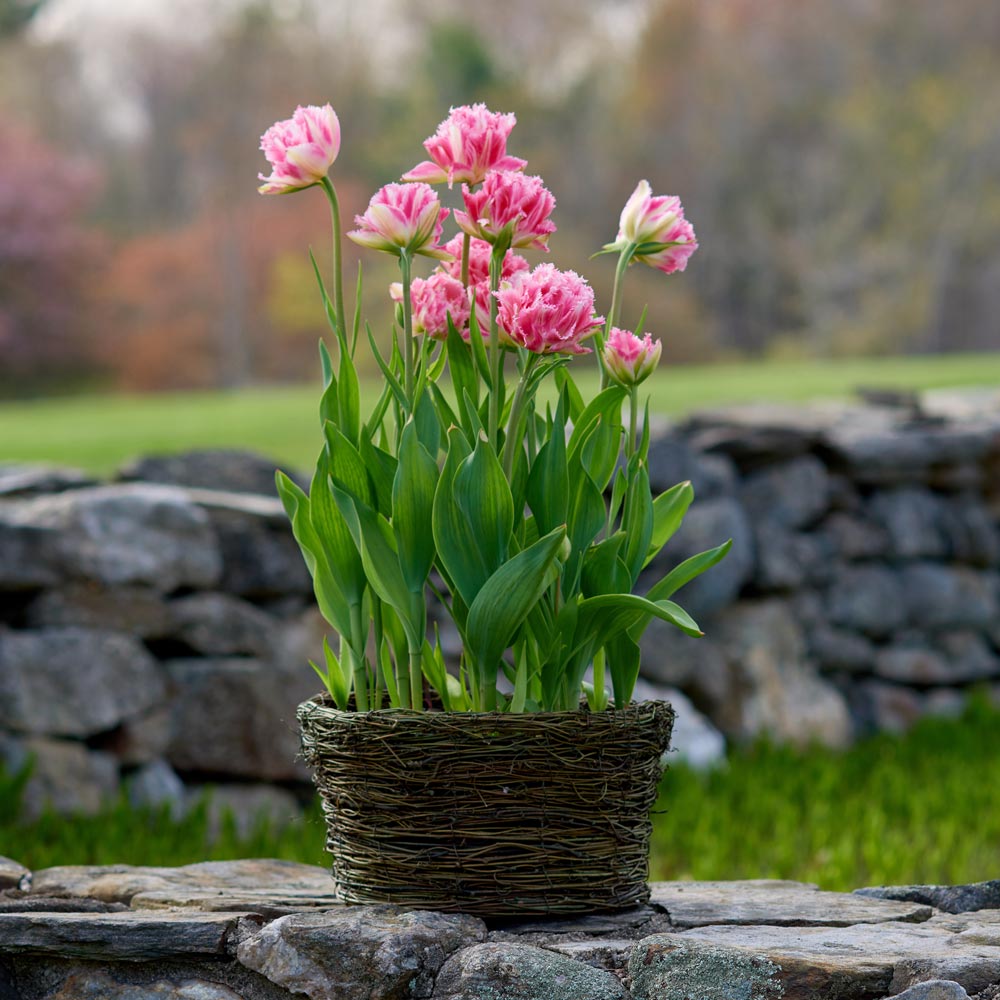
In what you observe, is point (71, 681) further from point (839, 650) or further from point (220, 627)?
point (839, 650)

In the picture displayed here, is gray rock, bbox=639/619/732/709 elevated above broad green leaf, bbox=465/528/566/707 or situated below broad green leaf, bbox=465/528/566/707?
below

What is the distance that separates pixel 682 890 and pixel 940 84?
18.8m

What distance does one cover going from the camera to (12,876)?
6.13 ft

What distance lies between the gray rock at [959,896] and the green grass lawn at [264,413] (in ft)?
16.2

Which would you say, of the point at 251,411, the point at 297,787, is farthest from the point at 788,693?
the point at 251,411

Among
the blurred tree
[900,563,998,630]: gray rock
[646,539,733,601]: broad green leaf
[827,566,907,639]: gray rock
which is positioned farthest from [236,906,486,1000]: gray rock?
the blurred tree

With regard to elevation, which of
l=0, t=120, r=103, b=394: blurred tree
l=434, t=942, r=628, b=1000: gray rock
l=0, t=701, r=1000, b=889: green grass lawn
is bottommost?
l=0, t=701, r=1000, b=889: green grass lawn

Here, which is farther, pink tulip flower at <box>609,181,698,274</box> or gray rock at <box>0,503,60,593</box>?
gray rock at <box>0,503,60,593</box>

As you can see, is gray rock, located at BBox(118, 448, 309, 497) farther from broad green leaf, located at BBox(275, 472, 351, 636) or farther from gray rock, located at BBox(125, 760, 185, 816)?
broad green leaf, located at BBox(275, 472, 351, 636)

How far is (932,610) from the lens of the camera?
16.1 feet

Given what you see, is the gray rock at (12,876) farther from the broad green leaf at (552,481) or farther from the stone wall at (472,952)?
the broad green leaf at (552,481)

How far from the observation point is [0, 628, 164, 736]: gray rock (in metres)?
3.02

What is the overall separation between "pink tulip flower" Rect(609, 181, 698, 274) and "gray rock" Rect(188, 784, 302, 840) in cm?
199

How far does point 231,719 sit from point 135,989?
1775 millimetres
